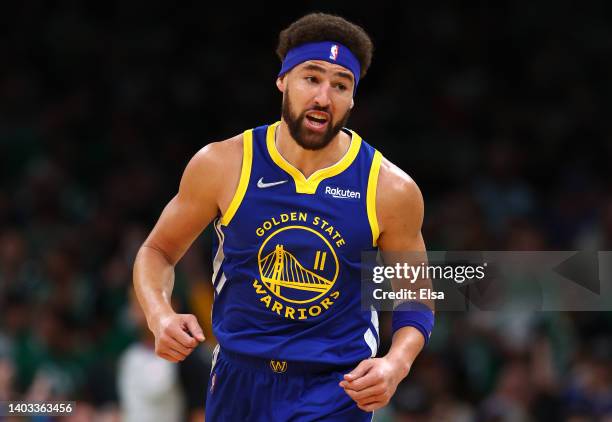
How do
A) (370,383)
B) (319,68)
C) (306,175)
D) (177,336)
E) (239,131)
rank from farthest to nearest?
(239,131) < (306,175) < (319,68) < (177,336) < (370,383)

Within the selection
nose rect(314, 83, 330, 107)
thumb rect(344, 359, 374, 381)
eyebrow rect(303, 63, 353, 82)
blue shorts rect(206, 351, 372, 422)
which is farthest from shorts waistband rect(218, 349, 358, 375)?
eyebrow rect(303, 63, 353, 82)

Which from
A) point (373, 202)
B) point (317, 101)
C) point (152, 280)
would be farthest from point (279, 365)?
point (317, 101)

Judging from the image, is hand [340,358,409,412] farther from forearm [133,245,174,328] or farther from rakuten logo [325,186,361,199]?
forearm [133,245,174,328]

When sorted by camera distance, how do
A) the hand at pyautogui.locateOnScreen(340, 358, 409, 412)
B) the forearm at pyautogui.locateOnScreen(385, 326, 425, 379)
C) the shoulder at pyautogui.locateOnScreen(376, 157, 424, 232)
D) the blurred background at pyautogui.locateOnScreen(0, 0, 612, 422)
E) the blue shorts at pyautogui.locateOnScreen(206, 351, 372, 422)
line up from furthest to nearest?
the blurred background at pyautogui.locateOnScreen(0, 0, 612, 422)
the shoulder at pyautogui.locateOnScreen(376, 157, 424, 232)
the blue shorts at pyautogui.locateOnScreen(206, 351, 372, 422)
the forearm at pyautogui.locateOnScreen(385, 326, 425, 379)
the hand at pyautogui.locateOnScreen(340, 358, 409, 412)

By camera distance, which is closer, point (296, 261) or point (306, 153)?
point (296, 261)

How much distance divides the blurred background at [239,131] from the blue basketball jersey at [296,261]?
3.02 meters

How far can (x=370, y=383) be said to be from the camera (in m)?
4.15

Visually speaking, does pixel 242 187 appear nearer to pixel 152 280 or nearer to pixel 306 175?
pixel 306 175

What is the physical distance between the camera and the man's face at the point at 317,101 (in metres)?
4.56

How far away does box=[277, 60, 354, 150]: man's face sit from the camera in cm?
456

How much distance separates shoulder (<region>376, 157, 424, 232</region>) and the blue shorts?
24.6 inches

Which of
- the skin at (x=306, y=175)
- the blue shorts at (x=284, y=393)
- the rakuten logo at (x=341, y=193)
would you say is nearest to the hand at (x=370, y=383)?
the skin at (x=306, y=175)

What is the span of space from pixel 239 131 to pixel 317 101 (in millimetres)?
7469

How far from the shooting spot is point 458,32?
12.3m
